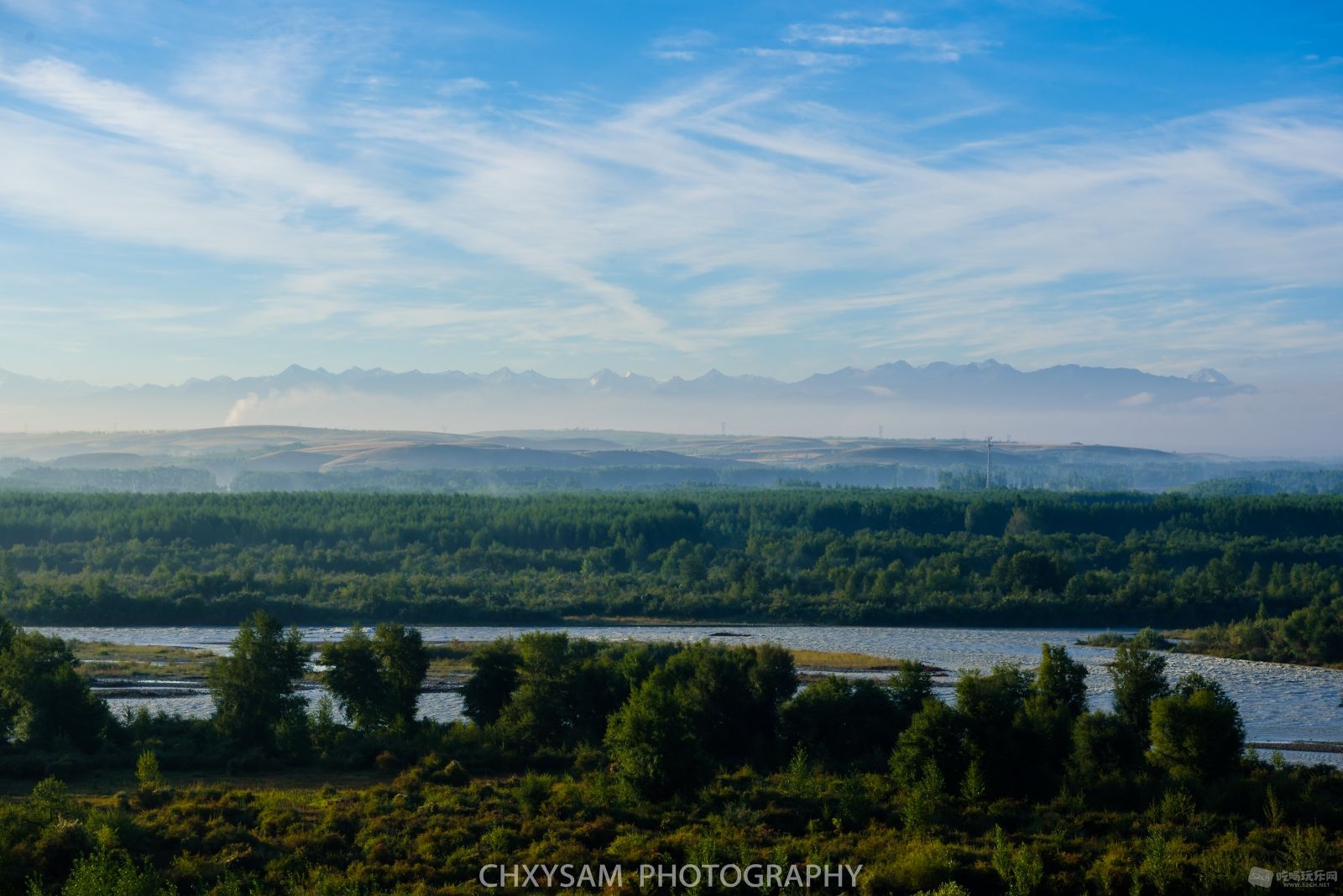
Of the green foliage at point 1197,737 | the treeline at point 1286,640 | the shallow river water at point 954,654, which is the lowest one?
the shallow river water at point 954,654

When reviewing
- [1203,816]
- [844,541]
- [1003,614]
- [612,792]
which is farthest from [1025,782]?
[844,541]

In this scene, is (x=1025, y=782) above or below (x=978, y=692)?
below

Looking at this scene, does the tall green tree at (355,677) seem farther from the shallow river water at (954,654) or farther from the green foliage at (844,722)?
the green foliage at (844,722)

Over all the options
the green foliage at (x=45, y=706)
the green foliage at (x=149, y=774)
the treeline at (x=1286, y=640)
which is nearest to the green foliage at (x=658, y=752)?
the green foliage at (x=149, y=774)

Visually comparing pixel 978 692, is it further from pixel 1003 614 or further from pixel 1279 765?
pixel 1003 614

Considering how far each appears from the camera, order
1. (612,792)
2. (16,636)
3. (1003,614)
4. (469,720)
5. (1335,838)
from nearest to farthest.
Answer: (1335,838) → (612,792) → (16,636) → (469,720) → (1003,614)

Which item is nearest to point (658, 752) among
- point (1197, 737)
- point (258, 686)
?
point (1197, 737)
